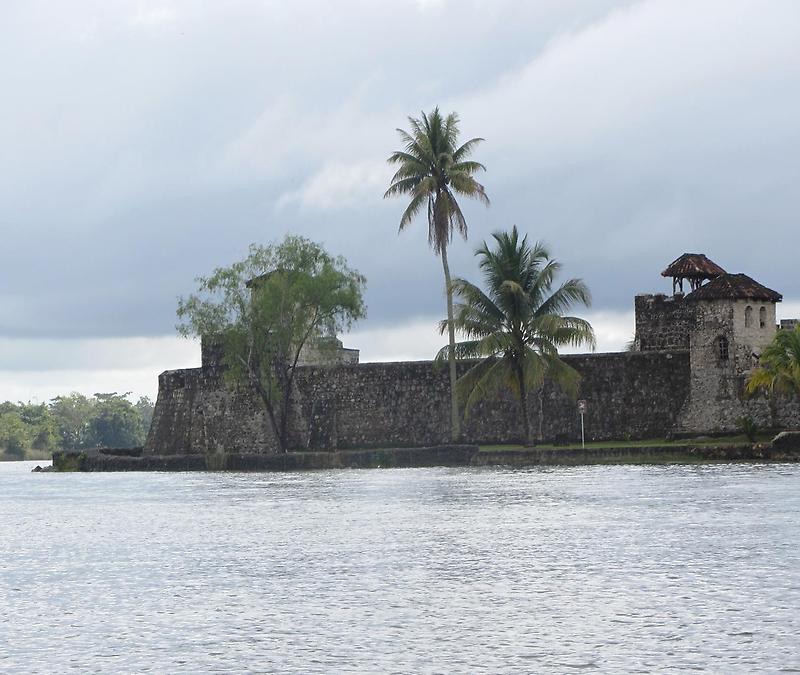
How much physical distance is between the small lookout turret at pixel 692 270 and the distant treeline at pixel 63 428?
89.6 m

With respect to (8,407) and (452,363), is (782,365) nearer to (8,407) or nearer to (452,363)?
(452,363)

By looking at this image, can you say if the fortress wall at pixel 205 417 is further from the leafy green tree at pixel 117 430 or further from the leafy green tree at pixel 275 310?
the leafy green tree at pixel 117 430

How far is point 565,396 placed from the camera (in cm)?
5541

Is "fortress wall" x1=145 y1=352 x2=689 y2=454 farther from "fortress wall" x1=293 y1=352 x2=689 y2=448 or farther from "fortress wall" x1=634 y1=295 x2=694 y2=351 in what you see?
"fortress wall" x1=634 y1=295 x2=694 y2=351

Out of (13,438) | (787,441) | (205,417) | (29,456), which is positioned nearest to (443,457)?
(787,441)

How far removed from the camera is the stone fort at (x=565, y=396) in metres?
50.0

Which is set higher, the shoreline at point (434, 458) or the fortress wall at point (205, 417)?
the fortress wall at point (205, 417)

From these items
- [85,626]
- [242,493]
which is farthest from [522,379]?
[85,626]

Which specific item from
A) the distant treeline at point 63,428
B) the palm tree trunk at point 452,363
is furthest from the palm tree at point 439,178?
the distant treeline at point 63,428

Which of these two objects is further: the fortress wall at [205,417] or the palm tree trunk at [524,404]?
the fortress wall at [205,417]

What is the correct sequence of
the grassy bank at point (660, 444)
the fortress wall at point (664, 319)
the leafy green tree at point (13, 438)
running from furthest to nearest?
1. the leafy green tree at point (13, 438)
2. the fortress wall at point (664, 319)
3. the grassy bank at point (660, 444)

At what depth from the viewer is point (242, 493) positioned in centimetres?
3794

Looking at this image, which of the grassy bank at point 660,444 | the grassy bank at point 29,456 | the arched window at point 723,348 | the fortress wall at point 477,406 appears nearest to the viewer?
the grassy bank at point 660,444

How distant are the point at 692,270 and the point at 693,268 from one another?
3.4 inches
